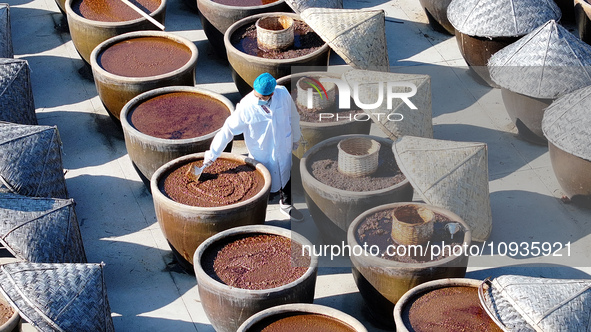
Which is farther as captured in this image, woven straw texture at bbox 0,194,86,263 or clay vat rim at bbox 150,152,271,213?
clay vat rim at bbox 150,152,271,213

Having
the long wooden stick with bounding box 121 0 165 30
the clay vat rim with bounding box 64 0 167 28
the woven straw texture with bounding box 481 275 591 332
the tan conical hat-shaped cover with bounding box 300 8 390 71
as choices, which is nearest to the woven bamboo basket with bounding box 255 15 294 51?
the tan conical hat-shaped cover with bounding box 300 8 390 71

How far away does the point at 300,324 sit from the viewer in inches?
250

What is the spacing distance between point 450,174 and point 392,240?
3.02 feet

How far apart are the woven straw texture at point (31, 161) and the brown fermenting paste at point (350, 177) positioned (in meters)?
2.61

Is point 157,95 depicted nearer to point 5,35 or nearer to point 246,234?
point 246,234

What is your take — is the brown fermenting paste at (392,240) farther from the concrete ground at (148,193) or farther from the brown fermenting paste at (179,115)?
the brown fermenting paste at (179,115)

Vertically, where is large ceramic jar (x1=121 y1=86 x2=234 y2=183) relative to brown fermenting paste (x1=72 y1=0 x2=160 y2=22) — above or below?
below

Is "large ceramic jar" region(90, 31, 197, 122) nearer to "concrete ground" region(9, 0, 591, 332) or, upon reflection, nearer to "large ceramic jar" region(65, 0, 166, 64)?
"large ceramic jar" region(65, 0, 166, 64)

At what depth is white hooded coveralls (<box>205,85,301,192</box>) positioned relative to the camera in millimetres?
7766

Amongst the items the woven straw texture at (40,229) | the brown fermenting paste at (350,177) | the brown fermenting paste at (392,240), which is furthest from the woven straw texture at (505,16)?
the woven straw texture at (40,229)

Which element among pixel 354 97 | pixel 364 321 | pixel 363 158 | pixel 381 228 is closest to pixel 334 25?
pixel 354 97

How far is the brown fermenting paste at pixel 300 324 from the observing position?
6.30 metres

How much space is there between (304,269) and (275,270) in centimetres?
25

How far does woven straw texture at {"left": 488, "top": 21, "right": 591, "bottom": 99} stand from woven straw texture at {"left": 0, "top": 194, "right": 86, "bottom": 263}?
16.3 feet
